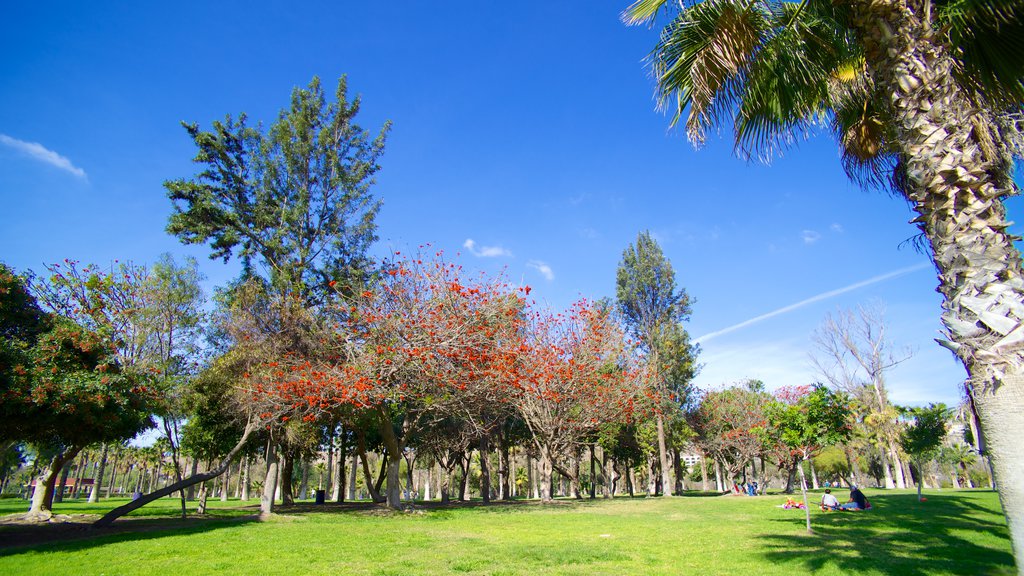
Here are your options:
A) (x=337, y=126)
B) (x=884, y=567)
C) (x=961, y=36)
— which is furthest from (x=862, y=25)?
(x=337, y=126)

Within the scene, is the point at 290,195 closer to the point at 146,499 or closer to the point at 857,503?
the point at 146,499

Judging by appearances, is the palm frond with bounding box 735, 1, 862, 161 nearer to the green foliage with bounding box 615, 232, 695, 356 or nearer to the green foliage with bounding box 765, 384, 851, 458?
the green foliage with bounding box 765, 384, 851, 458

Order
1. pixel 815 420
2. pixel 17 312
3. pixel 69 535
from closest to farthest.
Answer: pixel 17 312 < pixel 69 535 < pixel 815 420

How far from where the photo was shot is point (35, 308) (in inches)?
487

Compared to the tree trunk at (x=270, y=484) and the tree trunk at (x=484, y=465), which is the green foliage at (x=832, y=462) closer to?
the tree trunk at (x=484, y=465)

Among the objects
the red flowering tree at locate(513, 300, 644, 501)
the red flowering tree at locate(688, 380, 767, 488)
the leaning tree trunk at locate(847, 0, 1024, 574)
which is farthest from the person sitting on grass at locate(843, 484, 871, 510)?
the red flowering tree at locate(688, 380, 767, 488)

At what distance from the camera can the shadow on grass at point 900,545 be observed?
710 centimetres

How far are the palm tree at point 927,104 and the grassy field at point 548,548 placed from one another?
1731mm

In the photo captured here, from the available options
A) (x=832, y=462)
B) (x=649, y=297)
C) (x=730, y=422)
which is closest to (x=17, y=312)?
(x=649, y=297)

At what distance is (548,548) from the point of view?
909 cm

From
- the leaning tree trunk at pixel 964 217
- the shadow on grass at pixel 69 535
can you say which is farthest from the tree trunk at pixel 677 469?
the leaning tree trunk at pixel 964 217

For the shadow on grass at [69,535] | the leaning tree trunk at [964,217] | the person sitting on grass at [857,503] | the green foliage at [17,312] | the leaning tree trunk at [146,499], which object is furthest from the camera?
the person sitting on grass at [857,503]

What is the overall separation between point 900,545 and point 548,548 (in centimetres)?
659

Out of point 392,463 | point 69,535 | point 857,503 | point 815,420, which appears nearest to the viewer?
point 69,535
